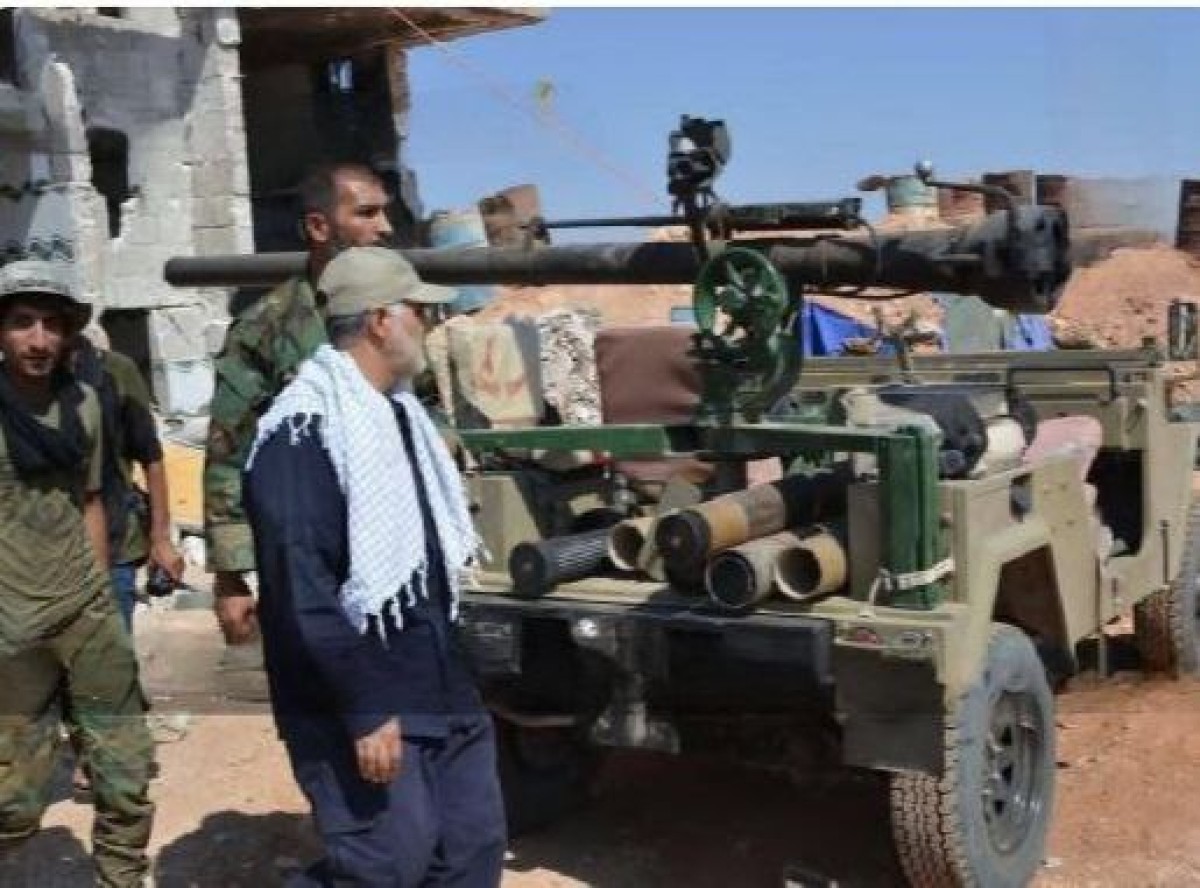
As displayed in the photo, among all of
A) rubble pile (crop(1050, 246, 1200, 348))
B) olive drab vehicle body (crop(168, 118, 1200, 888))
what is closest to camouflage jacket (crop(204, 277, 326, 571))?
olive drab vehicle body (crop(168, 118, 1200, 888))

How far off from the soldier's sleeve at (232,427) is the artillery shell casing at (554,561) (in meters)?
0.73

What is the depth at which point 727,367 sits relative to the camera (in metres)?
3.96

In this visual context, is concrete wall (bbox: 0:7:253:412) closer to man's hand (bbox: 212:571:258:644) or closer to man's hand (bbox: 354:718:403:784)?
→ man's hand (bbox: 212:571:258:644)

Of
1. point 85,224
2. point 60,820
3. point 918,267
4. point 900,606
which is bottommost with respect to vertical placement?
point 60,820

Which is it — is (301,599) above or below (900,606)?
above

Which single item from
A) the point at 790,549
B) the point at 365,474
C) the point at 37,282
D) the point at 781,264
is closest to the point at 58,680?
the point at 37,282

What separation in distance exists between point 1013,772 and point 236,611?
201cm

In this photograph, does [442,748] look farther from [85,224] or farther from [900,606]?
[85,224]

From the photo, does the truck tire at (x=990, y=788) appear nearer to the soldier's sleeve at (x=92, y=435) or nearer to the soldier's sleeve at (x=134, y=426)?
the soldier's sleeve at (x=92, y=435)

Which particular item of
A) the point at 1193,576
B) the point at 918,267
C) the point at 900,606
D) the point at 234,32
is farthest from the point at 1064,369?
the point at 234,32

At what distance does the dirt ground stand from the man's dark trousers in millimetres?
1335

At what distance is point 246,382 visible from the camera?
12.1ft

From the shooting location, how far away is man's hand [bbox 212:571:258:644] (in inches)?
134

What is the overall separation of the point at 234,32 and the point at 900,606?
42.6 feet
